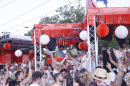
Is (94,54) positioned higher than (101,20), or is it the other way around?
(101,20)

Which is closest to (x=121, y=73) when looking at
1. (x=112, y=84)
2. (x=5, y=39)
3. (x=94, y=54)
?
(x=112, y=84)

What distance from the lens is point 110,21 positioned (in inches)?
219

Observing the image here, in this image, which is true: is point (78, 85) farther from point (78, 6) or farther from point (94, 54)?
point (78, 6)

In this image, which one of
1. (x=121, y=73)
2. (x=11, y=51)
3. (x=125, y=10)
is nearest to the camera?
(x=121, y=73)

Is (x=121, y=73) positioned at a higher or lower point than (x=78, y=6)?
lower

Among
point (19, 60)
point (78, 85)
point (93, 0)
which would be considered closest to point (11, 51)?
point (19, 60)

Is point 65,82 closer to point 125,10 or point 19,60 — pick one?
point 125,10

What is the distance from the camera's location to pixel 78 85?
2342 mm

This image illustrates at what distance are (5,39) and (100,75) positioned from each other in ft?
29.6

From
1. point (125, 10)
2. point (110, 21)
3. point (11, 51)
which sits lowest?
point (11, 51)

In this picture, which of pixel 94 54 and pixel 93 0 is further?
pixel 93 0

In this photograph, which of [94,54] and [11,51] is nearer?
[94,54]

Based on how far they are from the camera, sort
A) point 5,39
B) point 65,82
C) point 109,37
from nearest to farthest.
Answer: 1. point 65,82
2. point 109,37
3. point 5,39

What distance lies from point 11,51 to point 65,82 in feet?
41.7
